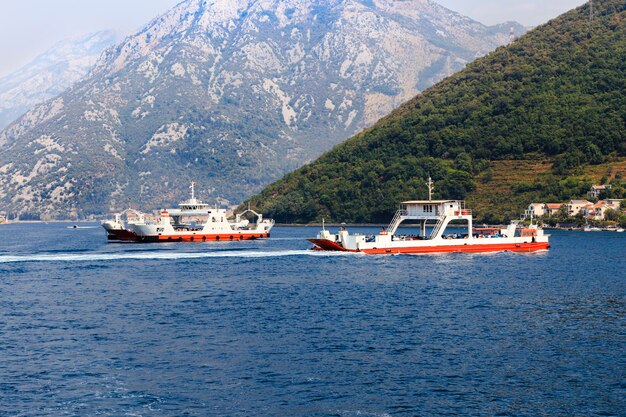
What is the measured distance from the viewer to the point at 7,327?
2608 inches

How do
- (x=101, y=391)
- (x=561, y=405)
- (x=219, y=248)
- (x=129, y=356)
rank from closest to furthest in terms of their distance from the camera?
1. (x=561, y=405)
2. (x=101, y=391)
3. (x=129, y=356)
4. (x=219, y=248)

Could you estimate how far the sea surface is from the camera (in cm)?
4466

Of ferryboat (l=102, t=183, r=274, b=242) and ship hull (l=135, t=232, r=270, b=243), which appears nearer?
ferryboat (l=102, t=183, r=274, b=242)

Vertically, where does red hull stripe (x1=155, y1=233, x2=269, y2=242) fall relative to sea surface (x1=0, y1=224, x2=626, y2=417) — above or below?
above

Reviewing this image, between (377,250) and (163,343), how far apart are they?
7451 cm

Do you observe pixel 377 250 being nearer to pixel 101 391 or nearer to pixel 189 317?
pixel 189 317

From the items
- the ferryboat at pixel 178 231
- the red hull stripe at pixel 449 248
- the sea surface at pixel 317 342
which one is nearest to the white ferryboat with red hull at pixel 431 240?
the red hull stripe at pixel 449 248

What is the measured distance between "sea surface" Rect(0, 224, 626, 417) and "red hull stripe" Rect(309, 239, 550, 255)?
2203cm

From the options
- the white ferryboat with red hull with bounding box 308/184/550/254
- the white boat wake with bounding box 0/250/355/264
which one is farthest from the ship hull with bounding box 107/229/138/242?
the white ferryboat with red hull with bounding box 308/184/550/254

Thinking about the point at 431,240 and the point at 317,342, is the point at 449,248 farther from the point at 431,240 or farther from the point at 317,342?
the point at 317,342

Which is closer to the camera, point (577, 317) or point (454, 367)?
point (454, 367)

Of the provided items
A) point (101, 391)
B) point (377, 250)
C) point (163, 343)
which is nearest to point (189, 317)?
point (163, 343)

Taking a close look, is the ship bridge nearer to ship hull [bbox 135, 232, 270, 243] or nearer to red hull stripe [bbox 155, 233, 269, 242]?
red hull stripe [bbox 155, 233, 269, 242]

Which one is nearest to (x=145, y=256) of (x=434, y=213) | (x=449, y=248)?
(x=434, y=213)
